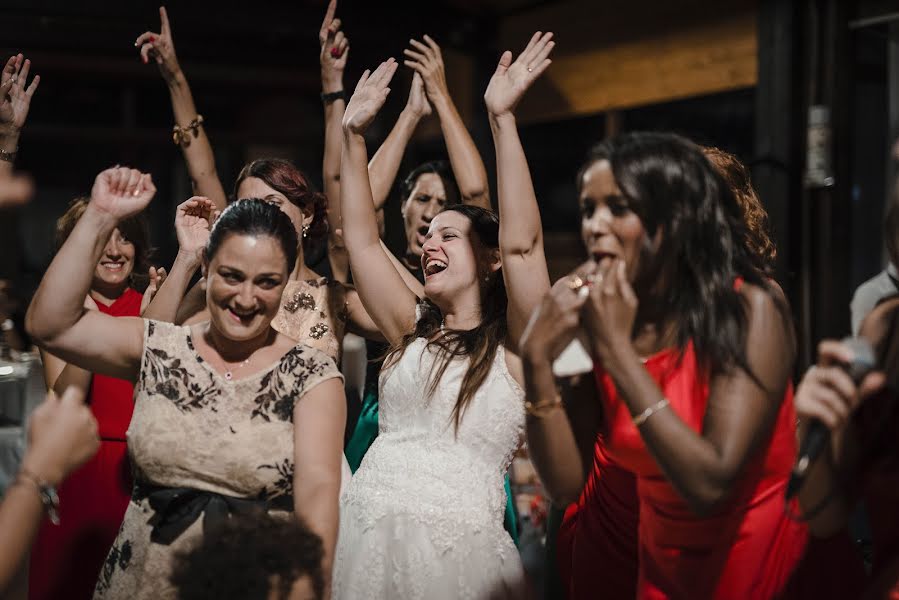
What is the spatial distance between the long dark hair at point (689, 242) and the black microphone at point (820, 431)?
156mm

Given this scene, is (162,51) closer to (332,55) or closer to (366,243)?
(332,55)

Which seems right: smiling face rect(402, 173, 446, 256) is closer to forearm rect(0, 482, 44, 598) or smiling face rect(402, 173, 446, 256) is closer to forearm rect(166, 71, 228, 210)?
forearm rect(166, 71, 228, 210)

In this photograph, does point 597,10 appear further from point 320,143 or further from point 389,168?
point 389,168

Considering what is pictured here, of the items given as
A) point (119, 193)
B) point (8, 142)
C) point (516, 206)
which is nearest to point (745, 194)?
point (516, 206)

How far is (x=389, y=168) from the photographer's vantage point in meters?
3.12

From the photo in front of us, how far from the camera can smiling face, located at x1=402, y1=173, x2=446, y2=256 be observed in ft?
11.0

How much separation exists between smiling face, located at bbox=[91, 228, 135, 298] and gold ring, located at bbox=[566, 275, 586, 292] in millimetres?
1773

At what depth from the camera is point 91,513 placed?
9.51 ft

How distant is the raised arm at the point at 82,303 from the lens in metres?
1.99

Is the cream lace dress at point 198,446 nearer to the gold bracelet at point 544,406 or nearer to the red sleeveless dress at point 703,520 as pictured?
the gold bracelet at point 544,406

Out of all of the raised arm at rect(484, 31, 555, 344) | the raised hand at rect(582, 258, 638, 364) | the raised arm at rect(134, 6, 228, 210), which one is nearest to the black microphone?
the raised hand at rect(582, 258, 638, 364)

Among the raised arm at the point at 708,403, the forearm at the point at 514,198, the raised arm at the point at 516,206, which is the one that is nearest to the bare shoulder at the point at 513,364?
the raised arm at the point at 516,206

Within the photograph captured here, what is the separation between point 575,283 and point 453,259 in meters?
0.76

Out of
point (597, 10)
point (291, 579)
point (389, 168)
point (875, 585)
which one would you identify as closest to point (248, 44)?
point (597, 10)
